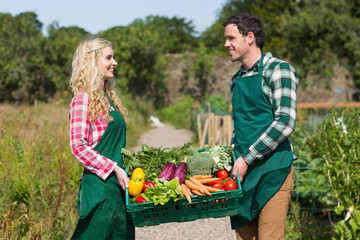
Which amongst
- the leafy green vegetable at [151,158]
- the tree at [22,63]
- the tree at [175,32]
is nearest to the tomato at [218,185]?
the leafy green vegetable at [151,158]

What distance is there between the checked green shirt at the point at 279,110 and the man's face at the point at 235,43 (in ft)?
0.79

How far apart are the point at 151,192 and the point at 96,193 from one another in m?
0.46

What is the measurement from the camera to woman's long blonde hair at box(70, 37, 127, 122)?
2.50 meters

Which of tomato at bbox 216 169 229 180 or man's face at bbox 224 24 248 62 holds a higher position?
man's face at bbox 224 24 248 62

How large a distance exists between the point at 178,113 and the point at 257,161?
16.2 meters

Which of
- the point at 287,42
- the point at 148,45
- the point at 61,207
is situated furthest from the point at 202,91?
the point at 61,207

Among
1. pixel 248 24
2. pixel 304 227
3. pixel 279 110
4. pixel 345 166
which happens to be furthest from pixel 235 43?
pixel 304 227

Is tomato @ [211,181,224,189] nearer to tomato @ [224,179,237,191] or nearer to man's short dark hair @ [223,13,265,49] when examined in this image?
tomato @ [224,179,237,191]

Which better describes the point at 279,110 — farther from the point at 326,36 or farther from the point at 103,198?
the point at 326,36

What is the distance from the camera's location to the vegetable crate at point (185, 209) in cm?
227

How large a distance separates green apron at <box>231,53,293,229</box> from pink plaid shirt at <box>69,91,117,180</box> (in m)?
0.89

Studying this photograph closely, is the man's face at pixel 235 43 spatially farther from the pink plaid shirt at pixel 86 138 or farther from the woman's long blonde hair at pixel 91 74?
the pink plaid shirt at pixel 86 138

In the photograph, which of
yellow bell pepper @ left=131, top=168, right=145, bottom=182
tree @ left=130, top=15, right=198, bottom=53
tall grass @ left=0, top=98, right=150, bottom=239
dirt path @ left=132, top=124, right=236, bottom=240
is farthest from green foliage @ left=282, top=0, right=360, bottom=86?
yellow bell pepper @ left=131, top=168, right=145, bottom=182

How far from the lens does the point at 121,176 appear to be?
2.46 metres
